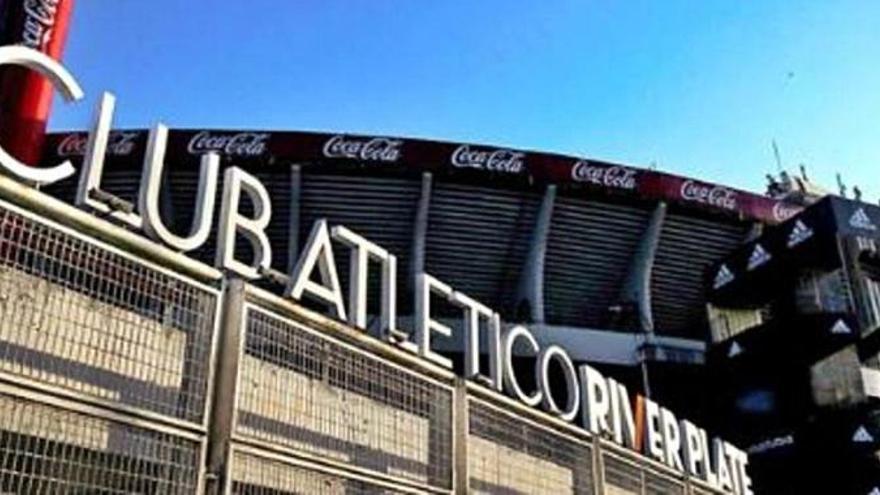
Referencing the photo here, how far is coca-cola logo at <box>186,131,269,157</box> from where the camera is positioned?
3155 centimetres

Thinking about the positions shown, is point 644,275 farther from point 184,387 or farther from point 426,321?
point 184,387

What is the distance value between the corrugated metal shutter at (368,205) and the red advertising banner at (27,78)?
1664 cm

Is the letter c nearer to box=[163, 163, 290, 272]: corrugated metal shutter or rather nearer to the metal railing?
the metal railing

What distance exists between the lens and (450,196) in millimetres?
33500

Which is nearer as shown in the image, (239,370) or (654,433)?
(239,370)

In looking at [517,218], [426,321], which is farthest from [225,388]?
[517,218]

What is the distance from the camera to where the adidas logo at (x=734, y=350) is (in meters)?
28.4

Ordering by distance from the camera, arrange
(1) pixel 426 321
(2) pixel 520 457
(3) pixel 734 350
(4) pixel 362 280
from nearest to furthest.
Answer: (4) pixel 362 280, (1) pixel 426 321, (2) pixel 520 457, (3) pixel 734 350

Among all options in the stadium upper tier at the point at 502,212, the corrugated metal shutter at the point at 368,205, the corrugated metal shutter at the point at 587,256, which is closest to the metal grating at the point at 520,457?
the stadium upper tier at the point at 502,212

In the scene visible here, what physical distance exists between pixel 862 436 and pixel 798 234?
21.3 ft

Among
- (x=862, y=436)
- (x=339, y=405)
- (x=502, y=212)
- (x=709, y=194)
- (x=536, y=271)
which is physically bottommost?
(x=339, y=405)

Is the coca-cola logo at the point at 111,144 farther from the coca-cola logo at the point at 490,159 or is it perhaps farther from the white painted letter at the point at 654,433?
the white painted letter at the point at 654,433

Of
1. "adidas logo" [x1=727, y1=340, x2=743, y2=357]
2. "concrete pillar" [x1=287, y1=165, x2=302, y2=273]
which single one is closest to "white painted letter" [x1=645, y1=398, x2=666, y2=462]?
"adidas logo" [x1=727, y1=340, x2=743, y2=357]

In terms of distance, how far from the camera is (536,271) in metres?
35.1
